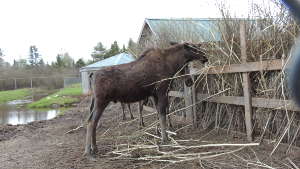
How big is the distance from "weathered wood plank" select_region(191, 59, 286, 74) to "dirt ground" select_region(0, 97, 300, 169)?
1297mm

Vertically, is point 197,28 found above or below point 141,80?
above

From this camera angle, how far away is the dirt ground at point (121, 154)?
15.0 feet

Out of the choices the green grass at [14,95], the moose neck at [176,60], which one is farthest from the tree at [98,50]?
the moose neck at [176,60]

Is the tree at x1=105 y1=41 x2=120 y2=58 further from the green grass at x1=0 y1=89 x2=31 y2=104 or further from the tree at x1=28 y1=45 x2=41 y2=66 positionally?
the tree at x1=28 y1=45 x2=41 y2=66

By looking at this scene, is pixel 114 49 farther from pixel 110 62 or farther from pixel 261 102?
pixel 261 102

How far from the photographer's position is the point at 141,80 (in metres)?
6.07

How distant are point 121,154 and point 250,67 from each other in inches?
112

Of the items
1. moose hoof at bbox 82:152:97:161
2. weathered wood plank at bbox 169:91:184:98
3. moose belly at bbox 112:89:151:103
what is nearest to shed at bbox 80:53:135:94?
weathered wood plank at bbox 169:91:184:98

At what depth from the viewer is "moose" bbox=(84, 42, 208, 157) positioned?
5781 millimetres

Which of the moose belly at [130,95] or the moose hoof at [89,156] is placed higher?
the moose belly at [130,95]

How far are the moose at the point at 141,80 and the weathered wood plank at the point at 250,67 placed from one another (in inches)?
20.2

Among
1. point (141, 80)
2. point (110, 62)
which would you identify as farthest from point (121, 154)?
point (110, 62)

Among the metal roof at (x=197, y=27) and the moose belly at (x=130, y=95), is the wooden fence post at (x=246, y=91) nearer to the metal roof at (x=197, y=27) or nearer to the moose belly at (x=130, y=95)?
the metal roof at (x=197, y=27)

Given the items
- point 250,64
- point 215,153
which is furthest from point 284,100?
point 215,153
